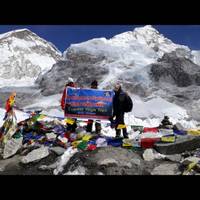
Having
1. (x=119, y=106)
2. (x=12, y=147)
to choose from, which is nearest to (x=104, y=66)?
(x=119, y=106)

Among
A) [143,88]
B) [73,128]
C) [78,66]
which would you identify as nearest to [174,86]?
[143,88]

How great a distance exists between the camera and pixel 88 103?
13039 millimetres

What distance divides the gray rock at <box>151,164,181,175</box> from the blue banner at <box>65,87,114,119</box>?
10.5 feet

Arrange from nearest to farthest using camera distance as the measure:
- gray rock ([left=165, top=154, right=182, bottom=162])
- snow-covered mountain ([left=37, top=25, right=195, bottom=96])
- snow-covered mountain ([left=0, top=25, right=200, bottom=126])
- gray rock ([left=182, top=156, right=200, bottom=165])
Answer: gray rock ([left=182, top=156, right=200, bottom=165]) < gray rock ([left=165, top=154, right=182, bottom=162]) < snow-covered mountain ([left=0, top=25, right=200, bottom=126]) < snow-covered mountain ([left=37, top=25, right=195, bottom=96])

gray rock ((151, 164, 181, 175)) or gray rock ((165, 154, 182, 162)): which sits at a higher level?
gray rock ((165, 154, 182, 162))

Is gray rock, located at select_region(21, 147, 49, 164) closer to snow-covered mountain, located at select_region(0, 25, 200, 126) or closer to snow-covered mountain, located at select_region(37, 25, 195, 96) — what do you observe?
snow-covered mountain, located at select_region(0, 25, 200, 126)

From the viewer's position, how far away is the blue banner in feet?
42.2

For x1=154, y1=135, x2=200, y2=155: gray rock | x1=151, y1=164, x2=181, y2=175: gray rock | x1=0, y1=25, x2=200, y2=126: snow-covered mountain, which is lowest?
x1=151, y1=164, x2=181, y2=175: gray rock

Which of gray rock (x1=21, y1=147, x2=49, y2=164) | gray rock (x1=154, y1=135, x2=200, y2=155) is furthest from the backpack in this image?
gray rock (x1=21, y1=147, x2=49, y2=164)

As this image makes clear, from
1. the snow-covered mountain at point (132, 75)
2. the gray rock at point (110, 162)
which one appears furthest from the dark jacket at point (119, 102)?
the snow-covered mountain at point (132, 75)

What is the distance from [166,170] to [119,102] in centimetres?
292

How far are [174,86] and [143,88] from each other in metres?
9.81

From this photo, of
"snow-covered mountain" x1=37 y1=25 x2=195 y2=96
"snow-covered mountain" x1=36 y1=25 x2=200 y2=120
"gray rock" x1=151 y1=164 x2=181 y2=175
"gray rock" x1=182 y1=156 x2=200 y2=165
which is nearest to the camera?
"gray rock" x1=151 y1=164 x2=181 y2=175

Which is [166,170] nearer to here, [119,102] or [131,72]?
[119,102]
